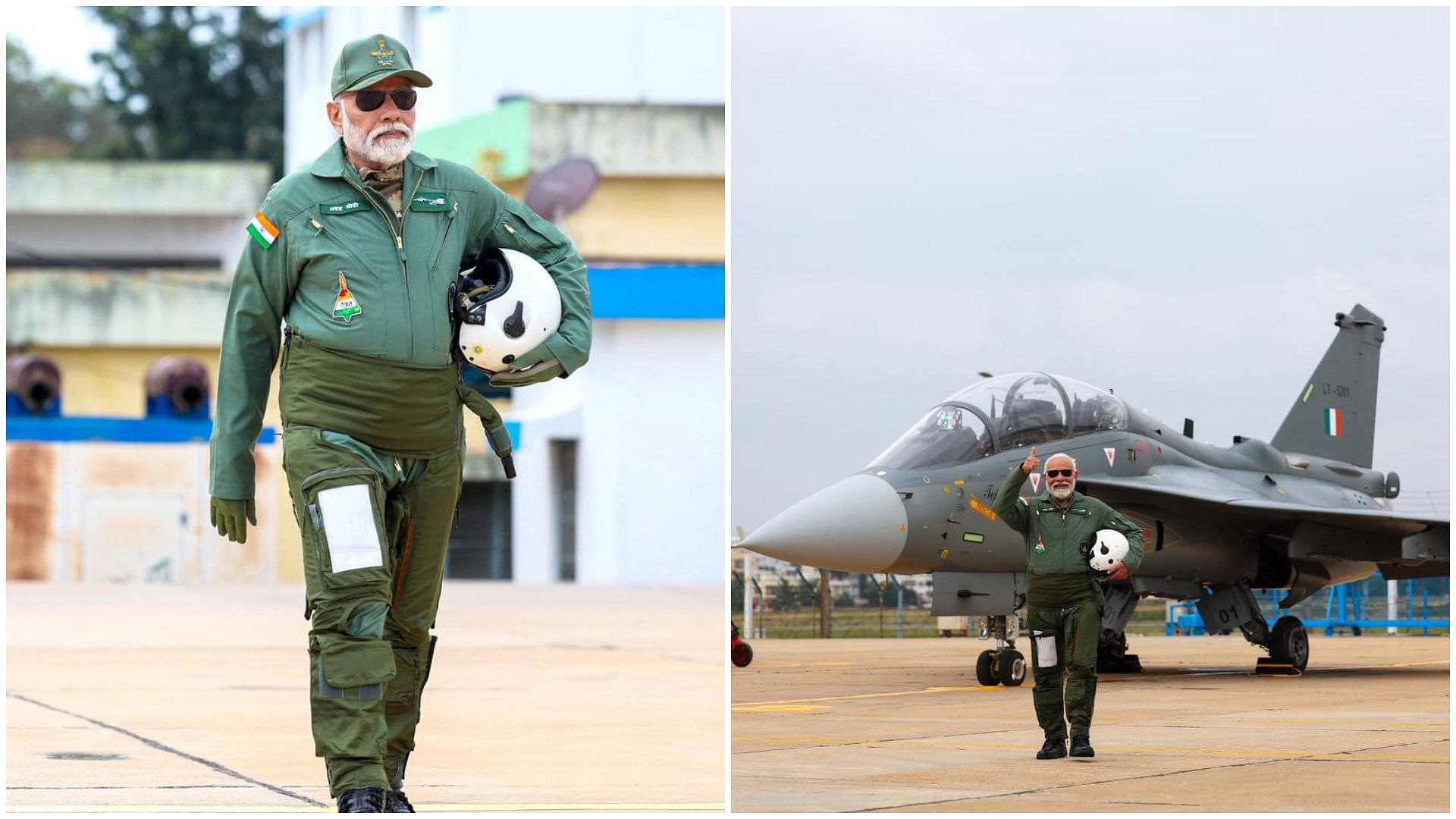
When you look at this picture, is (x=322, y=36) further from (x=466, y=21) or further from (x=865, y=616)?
(x=865, y=616)

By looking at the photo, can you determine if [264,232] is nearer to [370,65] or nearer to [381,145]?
[381,145]

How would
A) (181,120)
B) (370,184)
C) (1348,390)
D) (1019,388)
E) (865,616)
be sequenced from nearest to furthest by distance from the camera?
(370,184) < (1019,388) < (1348,390) < (865,616) < (181,120)

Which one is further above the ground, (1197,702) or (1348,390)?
(1348,390)

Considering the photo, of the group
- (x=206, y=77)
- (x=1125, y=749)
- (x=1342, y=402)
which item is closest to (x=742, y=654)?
(x=1125, y=749)

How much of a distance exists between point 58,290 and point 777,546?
25.1 metres

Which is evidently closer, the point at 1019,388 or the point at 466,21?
the point at 1019,388

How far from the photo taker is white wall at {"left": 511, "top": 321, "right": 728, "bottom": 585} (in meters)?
27.2

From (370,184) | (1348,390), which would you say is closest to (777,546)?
Answer: (370,184)

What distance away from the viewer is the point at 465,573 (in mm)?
30656

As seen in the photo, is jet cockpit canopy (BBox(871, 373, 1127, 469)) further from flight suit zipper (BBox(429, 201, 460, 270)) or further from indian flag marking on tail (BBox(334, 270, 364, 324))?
indian flag marking on tail (BBox(334, 270, 364, 324))

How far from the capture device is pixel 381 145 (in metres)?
Result: 5.26

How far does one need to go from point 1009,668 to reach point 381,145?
8.04 metres

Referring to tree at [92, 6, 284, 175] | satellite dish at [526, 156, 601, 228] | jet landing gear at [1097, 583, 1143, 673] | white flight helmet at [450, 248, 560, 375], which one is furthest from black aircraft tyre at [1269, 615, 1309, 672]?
tree at [92, 6, 284, 175]

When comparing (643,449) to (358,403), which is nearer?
(358,403)
